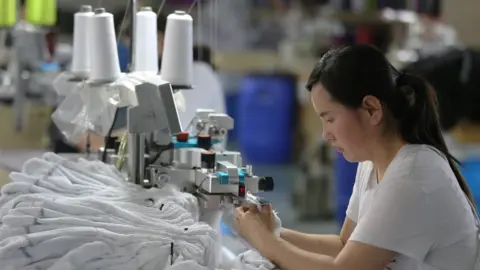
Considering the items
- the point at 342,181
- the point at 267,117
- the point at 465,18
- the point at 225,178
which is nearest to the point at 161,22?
the point at 225,178

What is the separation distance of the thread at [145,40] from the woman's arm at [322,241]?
0.51 metres

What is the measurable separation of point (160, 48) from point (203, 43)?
2.50 feet

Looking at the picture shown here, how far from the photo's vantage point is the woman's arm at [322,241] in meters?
1.58

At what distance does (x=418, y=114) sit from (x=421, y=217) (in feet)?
0.68

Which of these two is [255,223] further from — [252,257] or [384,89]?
[384,89]

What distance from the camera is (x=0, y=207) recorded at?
1496mm

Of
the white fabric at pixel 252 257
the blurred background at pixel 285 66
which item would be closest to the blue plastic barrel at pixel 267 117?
the blurred background at pixel 285 66

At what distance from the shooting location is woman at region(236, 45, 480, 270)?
1342mm

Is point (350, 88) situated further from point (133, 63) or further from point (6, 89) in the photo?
point (6, 89)

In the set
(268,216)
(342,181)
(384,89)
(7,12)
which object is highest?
(7,12)

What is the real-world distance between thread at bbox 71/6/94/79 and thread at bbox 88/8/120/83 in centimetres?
21

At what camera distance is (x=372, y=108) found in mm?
1379

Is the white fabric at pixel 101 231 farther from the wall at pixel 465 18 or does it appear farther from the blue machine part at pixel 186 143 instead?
the wall at pixel 465 18

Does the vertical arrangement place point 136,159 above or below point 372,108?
below
